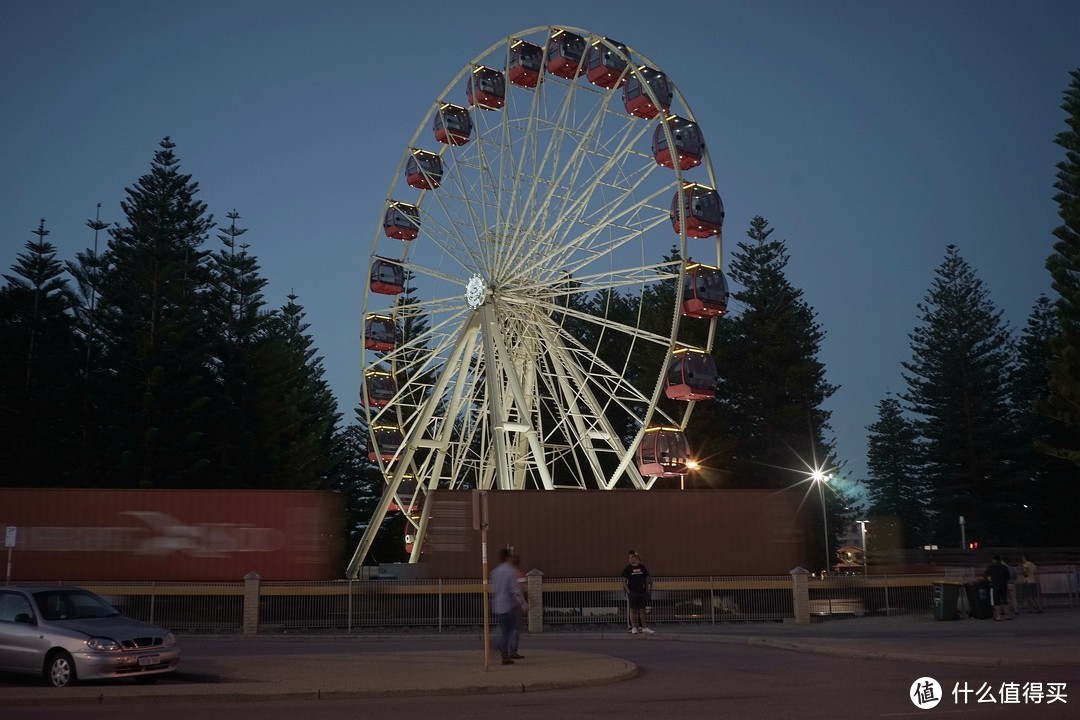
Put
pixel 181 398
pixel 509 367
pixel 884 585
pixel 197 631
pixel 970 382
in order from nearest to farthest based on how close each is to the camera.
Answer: pixel 197 631
pixel 884 585
pixel 509 367
pixel 181 398
pixel 970 382

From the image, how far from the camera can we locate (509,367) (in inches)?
1303

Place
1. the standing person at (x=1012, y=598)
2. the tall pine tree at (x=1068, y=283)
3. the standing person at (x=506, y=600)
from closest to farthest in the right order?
the standing person at (x=506, y=600) → the standing person at (x=1012, y=598) → the tall pine tree at (x=1068, y=283)

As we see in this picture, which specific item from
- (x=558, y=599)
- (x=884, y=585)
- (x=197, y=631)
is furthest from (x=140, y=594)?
(x=884, y=585)

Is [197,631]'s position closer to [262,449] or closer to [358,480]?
[262,449]

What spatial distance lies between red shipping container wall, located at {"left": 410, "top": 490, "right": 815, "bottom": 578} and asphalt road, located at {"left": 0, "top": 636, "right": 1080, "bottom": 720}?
10725 millimetres

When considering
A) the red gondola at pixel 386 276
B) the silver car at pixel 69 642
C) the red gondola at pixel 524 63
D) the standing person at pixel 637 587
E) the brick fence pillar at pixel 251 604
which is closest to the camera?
the silver car at pixel 69 642

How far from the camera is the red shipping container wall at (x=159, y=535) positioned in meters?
26.4

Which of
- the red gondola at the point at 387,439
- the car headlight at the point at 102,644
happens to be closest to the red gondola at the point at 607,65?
the red gondola at the point at 387,439

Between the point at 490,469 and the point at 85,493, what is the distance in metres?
13.3

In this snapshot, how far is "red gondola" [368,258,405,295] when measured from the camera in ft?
126

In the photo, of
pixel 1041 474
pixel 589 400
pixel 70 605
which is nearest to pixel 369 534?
pixel 589 400

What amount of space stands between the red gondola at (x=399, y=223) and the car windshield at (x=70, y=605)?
80.0ft

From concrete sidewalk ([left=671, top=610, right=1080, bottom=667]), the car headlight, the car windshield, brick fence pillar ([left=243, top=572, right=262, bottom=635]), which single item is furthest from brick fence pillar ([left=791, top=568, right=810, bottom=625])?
the car headlight

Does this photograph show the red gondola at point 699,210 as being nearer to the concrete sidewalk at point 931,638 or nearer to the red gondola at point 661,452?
the red gondola at point 661,452
